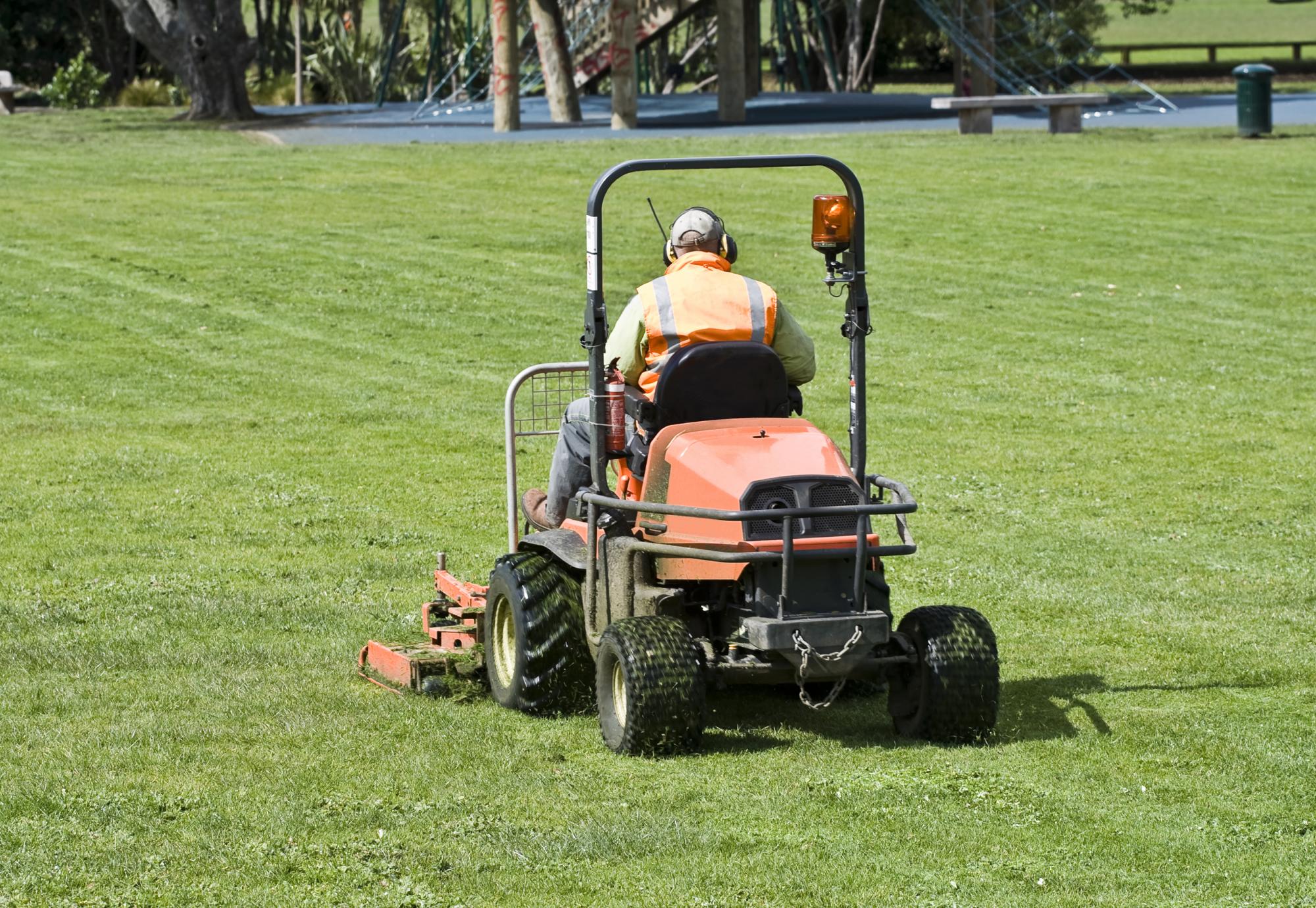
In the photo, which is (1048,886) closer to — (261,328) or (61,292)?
(261,328)

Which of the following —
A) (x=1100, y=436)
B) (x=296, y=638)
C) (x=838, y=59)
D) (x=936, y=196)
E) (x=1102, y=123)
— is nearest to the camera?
(x=296, y=638)

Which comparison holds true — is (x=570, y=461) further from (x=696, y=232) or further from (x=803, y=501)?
(x=803, y=501)

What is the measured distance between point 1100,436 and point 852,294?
691cm

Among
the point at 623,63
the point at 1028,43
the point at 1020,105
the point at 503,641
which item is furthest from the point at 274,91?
the point at 503,641

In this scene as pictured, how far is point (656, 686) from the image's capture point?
6.55 meters

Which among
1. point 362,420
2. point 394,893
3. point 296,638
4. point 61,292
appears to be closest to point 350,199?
point 61,292

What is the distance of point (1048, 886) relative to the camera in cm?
556

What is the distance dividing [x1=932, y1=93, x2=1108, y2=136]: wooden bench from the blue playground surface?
150 cm

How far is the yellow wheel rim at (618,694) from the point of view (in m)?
6.81

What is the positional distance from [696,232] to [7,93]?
3304cm

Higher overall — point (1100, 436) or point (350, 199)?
point (350, 199)

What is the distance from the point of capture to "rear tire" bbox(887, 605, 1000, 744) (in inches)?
267

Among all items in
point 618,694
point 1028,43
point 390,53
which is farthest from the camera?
point 1028,43

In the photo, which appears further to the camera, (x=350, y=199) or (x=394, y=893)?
(x=350, y=199)
